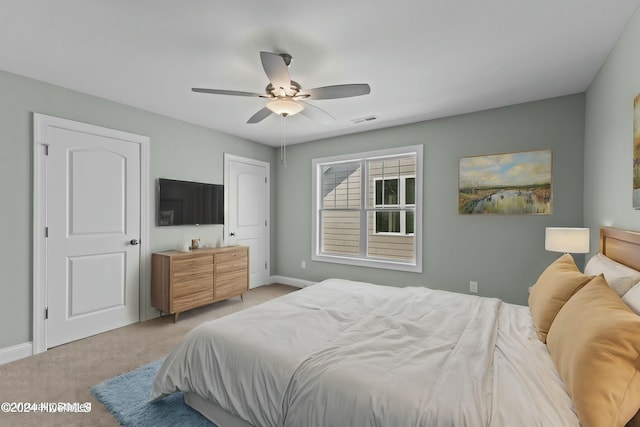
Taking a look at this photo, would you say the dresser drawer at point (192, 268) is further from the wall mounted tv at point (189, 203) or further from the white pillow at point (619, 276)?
the white pillow at point (619, 276)

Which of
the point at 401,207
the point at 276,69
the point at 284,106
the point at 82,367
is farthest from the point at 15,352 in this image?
the point at 401,207

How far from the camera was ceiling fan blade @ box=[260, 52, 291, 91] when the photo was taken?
1.87 m

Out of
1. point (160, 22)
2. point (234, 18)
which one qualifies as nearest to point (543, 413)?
point (234, 18)

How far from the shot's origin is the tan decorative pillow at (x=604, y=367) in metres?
0.95

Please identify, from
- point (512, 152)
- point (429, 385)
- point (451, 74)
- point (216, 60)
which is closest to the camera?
point (429, 385)

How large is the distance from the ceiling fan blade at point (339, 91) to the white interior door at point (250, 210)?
2.59 metres

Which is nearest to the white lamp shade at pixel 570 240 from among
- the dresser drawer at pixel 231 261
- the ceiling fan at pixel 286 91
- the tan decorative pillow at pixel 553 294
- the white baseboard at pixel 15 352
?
the tan decorative pillow at pixel 553 294

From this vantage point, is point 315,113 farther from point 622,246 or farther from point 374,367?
point 622,246

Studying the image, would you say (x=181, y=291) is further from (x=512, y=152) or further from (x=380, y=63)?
(x=512, y=152)

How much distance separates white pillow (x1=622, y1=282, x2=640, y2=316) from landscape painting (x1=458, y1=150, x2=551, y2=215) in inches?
83.0

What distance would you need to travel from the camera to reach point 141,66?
2.52m

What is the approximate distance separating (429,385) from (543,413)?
0.38 meters

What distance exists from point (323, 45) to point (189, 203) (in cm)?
280

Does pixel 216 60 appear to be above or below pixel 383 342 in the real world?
above
